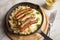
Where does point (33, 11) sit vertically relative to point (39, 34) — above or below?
above

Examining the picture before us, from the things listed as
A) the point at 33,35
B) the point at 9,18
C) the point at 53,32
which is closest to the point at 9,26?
the point at 9,18

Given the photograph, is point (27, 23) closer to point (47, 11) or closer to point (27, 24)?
point (27, 24)

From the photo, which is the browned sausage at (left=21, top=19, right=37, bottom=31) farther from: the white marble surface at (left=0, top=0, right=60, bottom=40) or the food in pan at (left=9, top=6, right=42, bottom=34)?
the white marble surface at (left=0, top=0, right=60, bottom=40)

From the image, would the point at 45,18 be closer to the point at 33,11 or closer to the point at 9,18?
the point at 33,11

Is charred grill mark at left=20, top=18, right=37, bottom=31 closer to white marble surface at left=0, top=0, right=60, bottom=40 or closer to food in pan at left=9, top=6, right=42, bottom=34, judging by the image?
food in pan at left=9, top=6, right=42, bottom=34

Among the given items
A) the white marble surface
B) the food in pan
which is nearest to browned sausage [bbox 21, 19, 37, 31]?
A: the food in pan

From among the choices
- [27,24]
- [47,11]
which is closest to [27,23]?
[27,24]

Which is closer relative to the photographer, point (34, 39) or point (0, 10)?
point (34, 39)

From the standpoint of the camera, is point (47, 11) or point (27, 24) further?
point (47, 11)

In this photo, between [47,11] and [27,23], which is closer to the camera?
[27,23]
